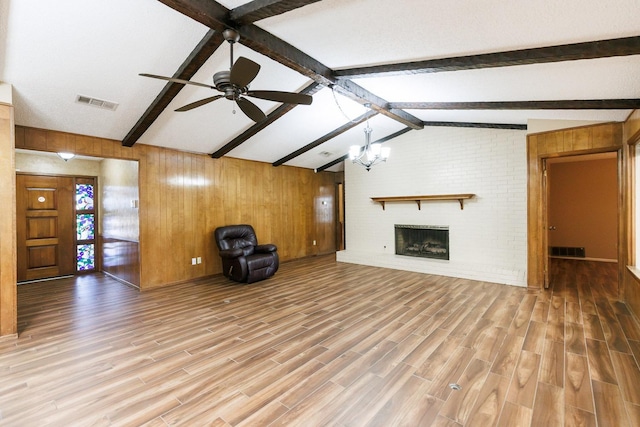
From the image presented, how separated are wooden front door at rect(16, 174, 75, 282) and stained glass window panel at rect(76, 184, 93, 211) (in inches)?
4.7

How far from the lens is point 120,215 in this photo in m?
5.39

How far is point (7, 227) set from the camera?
2949mm

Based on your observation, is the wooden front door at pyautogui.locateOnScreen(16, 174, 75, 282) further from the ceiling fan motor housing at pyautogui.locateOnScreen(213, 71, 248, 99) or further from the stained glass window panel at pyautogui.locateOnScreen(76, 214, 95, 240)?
the ceiling fan motor housing at pyautogui.locateOnScreen(213, 71, 248, 99)

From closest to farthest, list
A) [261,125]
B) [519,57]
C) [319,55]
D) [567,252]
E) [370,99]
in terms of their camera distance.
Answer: [519,57], [319,55], [370,99], [261,125], [567,252]

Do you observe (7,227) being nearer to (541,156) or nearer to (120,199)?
(120,199)

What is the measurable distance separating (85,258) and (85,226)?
26.8 inches

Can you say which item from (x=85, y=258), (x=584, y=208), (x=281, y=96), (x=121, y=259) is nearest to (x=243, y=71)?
(x=281, y=96)

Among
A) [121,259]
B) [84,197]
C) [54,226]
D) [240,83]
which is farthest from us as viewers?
[84,197]

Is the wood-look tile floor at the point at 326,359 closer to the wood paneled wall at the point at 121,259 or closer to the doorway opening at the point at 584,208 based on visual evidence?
the wood paneled wall at the point at 121,259

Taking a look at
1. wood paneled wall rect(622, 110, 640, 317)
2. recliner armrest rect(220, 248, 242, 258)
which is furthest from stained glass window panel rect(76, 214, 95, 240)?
wood paneled wall rect(622, 110, 640, 317)

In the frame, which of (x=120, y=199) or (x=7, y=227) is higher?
(x=120, y=199)

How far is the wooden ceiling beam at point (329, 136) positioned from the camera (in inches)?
197

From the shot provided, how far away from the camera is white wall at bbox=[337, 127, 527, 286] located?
5.02m

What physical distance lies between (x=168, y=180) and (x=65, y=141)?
1429 millimetres
